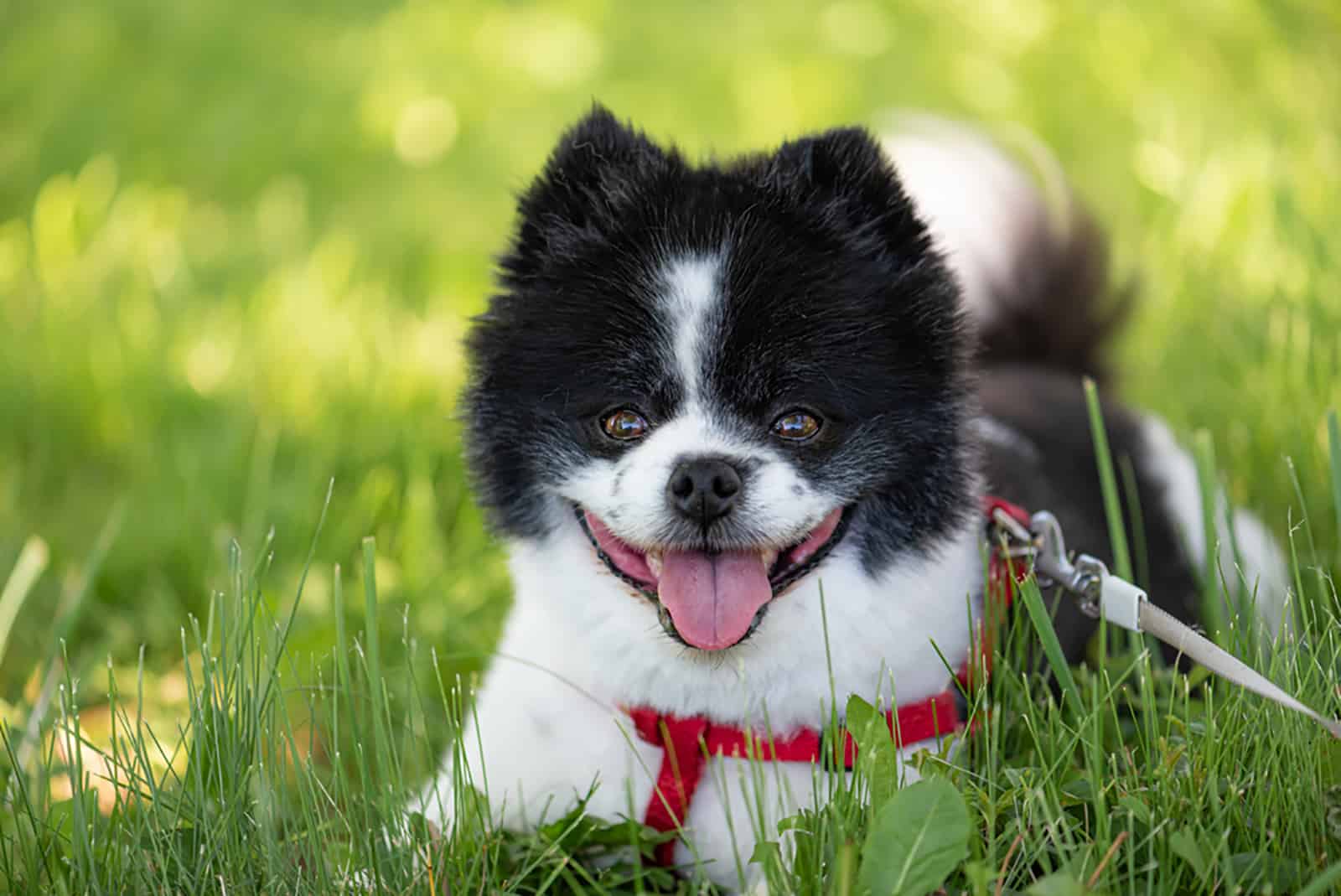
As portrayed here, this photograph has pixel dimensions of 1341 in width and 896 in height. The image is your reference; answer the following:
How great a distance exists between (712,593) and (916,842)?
596 mm

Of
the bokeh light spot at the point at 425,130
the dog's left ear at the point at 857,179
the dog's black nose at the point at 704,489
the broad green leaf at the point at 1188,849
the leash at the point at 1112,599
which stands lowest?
the broad green leaf at the point at 1188,849

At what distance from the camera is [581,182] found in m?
2.43

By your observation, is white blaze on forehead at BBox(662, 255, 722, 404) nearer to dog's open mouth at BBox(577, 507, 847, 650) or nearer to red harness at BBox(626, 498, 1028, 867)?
dog's open mouth at BBox(577, 507, 847, 650)

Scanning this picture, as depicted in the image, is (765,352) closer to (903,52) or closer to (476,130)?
(476,130)

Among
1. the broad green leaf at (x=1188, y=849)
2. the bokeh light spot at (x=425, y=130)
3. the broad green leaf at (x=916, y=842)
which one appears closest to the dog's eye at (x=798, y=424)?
the broad green leaf at (x=916, y=842)

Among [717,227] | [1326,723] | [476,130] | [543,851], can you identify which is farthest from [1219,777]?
[476,130]

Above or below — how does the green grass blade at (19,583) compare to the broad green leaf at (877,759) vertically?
above

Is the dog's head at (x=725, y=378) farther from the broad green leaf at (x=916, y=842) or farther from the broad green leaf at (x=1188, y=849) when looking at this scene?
the broad green leaf at (x=1188, y=849)

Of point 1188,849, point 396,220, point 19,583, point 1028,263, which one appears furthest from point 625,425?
point 396,220

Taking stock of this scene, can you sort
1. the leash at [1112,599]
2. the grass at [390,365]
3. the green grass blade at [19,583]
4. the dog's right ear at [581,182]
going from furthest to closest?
the green grass blade at [19,583]
the dog's right ear at [581,182]
the grass at [390,365]
the leash at [1112,599]

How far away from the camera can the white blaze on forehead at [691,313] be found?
86.9 inches

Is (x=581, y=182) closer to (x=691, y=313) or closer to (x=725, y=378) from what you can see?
(x=691, y=313)

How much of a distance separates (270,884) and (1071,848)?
1.18 meters

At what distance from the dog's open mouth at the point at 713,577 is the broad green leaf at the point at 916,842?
47 centimetres
